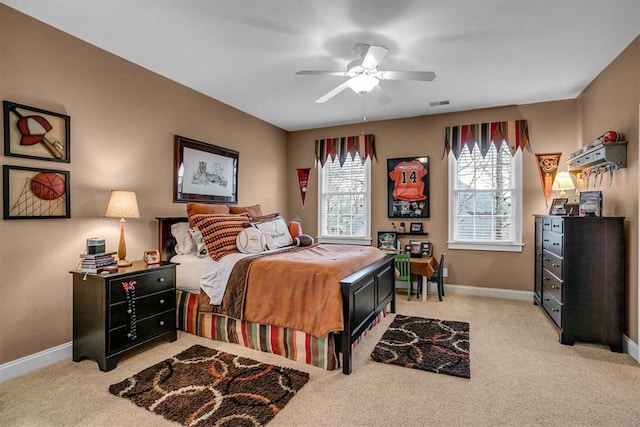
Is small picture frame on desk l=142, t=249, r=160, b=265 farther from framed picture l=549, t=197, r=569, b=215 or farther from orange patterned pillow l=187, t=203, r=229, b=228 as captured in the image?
framed picture l=549, t=197, r=569, b=215

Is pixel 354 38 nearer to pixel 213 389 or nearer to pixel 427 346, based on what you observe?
pixel 427 346

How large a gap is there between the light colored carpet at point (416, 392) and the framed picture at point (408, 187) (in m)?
2.43

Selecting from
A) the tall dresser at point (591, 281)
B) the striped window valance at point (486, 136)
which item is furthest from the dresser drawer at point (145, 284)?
the striped window valance at point (486, 136)

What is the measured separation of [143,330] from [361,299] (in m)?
1.82

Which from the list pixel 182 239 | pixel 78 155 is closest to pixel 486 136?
pixel 182 239

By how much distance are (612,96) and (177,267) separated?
15.0 ft

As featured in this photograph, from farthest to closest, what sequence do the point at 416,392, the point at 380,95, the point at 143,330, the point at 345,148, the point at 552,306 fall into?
the point at 345,148 → the point at 552,306 → the point at 380,95 → the point at 143,330 → the point at 416,392

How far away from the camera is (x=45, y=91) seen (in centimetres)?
263

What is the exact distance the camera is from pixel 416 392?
223cm

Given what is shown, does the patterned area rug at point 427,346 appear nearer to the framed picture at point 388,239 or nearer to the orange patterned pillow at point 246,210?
the framed picture at point 388,239

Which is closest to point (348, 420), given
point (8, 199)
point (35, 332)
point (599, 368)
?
point (599, 368)

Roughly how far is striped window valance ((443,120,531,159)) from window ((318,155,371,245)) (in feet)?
4.25

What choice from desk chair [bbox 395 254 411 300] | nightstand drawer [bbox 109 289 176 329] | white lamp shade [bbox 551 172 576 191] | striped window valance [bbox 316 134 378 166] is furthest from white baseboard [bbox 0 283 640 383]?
striped window valance [bbox 316 134 378 166]

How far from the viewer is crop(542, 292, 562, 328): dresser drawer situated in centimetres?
317
